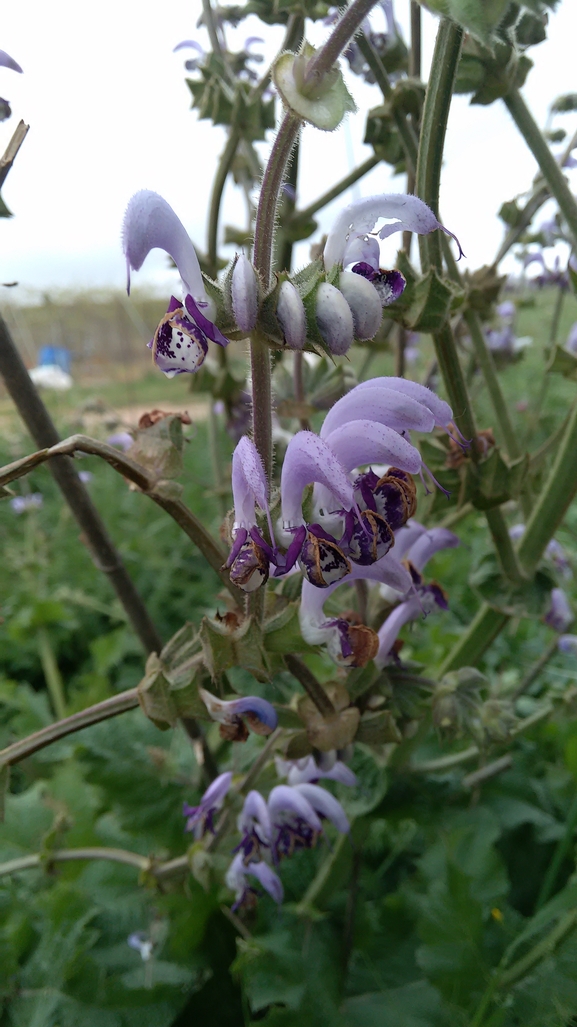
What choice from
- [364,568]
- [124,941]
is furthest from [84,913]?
[364,568]

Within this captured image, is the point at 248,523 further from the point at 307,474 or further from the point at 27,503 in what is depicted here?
the point at 27,503

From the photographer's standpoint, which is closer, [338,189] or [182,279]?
[182,279]

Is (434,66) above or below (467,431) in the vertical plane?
above

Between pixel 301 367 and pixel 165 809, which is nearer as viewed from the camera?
pixel 301 367

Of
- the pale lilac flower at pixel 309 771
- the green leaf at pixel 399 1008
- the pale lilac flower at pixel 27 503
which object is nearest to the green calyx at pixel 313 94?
the pale lilac flower at pixel 309 771

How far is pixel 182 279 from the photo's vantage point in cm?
53

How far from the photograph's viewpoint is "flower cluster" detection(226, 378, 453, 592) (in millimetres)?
516

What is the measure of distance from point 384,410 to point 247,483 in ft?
0.53

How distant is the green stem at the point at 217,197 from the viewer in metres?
1.06

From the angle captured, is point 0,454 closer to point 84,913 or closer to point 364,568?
point 84,913

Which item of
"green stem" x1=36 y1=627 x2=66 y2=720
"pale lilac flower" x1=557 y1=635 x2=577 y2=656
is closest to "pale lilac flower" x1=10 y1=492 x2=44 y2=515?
"green stem" x1=36 y1=627 x2=66 y2=720

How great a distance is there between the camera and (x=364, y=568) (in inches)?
26.3

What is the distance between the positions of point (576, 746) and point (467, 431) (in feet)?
2.21

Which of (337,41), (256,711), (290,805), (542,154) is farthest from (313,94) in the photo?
(290,805)
